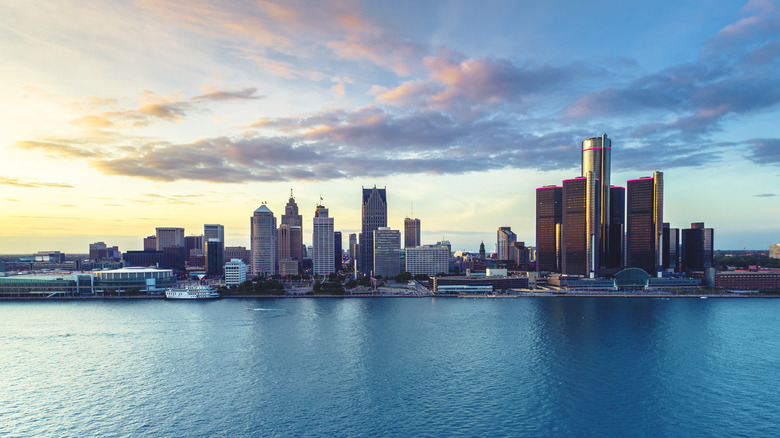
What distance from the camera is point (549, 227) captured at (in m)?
145

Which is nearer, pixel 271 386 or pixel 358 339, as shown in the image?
pixel 271 386

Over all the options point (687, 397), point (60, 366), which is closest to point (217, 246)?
point (60, 366)

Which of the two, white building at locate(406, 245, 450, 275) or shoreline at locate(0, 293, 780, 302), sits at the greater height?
white building at locate(406, 245, 450, 275)

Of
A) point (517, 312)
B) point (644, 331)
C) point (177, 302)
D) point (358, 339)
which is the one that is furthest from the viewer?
point (177, 302)

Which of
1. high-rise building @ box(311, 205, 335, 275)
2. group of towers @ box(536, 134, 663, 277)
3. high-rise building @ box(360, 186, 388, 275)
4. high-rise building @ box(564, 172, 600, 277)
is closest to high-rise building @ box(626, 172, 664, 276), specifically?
group of towers @ box(536, 134, 663, 277)

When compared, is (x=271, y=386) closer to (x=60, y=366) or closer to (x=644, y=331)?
(x=60, y=366)

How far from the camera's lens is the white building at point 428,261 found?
156750 mm

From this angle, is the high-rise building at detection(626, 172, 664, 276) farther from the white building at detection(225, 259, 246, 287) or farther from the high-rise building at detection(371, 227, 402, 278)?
the white building at detection(225, 259, 246, 287)

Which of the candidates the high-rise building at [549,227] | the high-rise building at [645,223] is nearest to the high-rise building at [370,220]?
the high-rise building at [549,227]

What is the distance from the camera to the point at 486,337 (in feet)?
184

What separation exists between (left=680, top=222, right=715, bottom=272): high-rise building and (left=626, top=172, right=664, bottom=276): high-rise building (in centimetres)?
2543

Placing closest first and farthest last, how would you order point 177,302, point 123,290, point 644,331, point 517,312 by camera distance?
point 644,331 < point 517,312 < point 177,302 < point 123,290

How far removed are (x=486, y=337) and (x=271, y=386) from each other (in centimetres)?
2960

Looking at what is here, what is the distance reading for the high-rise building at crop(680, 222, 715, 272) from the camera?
14775 cm
